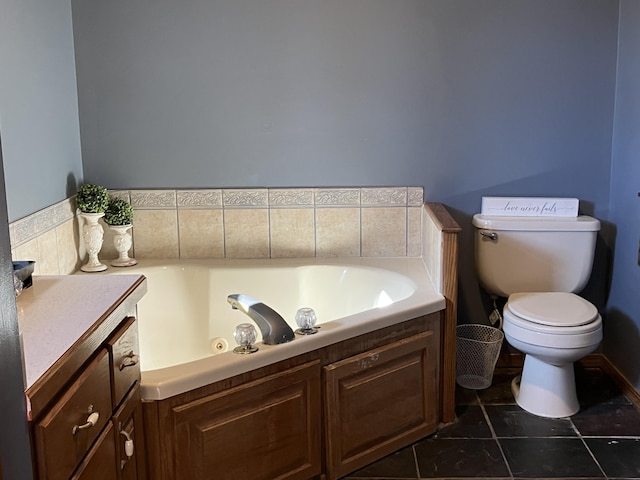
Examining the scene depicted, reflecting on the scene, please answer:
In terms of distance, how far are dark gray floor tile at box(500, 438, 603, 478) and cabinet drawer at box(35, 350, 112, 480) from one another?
1.52 metres

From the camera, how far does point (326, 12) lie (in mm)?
3021

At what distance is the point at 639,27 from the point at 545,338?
1329 mm

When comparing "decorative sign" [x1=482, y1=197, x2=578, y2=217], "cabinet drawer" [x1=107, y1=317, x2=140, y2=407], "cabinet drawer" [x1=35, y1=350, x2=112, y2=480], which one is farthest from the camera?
"decorative sign" [x1=482, y1=197, x2=578, y2=217]

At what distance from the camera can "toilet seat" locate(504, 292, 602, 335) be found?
268 cm

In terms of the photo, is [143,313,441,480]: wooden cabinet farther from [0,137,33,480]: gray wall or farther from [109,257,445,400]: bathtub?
[0,137,33,480]: gray wall

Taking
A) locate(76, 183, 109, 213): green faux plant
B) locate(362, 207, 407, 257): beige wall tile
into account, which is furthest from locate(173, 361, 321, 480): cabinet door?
locate(76, 183, 109, 213): green faux plant

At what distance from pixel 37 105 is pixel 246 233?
1.04 metres

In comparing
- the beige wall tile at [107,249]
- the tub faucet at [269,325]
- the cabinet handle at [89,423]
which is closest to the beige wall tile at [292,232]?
the beige wall tile at [107,249]

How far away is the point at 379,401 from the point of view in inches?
98.5

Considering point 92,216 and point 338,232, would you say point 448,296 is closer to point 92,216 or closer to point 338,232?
point 338,232

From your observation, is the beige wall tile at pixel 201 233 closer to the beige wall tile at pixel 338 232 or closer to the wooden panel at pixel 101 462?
the beige wall tile at pixel 338 232

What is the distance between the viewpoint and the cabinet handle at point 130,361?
171 cm

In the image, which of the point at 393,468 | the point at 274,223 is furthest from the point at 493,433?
the point at 274,223

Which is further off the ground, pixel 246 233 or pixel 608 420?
pixel 246 233
